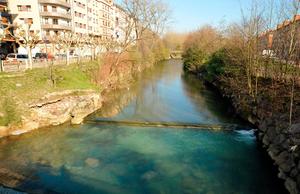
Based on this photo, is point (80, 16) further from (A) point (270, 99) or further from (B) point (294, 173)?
(B) point (294, 173)

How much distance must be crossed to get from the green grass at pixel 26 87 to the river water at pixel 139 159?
1946mm

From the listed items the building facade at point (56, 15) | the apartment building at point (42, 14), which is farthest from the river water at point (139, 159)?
the apartment building at point (42, 14)

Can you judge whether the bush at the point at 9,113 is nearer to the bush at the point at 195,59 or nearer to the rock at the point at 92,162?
the rock at the point at 92,162

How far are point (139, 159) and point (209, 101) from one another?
15.5m

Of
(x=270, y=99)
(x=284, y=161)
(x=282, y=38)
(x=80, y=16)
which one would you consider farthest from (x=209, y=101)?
(x=80, y=16)

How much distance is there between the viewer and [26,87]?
1961cm

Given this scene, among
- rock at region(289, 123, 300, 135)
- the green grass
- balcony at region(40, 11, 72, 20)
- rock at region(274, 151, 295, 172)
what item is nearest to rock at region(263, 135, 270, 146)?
rock at region(274, 151, 295, 172)

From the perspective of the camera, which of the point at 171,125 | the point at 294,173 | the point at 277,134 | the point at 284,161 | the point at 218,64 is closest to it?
the point at 294,173

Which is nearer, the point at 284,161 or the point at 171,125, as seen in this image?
the point at 284,161

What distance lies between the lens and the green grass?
58.0ft

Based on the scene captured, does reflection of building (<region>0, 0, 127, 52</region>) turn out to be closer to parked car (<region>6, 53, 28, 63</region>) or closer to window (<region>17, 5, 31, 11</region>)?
window (<region>17, 5, 31, 11</region>)

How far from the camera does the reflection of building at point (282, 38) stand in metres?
16.7

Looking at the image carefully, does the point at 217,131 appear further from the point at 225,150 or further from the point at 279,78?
the point at 279,78

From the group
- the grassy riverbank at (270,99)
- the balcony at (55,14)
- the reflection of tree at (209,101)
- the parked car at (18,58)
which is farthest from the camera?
the balcony at (55,14)
